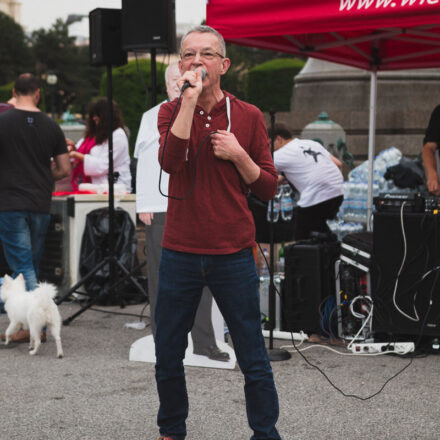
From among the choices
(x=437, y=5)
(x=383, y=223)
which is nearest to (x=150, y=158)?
(x=383, y=223)

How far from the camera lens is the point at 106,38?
22.6 ft

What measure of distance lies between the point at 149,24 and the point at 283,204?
3.06 metres

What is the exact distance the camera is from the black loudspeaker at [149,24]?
5.78 metres

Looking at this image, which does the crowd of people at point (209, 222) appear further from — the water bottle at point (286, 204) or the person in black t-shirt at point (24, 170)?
the water bottle at point (286, 204)

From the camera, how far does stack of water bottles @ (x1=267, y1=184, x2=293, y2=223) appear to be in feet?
26.6

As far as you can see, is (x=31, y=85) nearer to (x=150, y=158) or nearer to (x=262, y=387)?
(x=150, y=158)

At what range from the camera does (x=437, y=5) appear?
4.89 m

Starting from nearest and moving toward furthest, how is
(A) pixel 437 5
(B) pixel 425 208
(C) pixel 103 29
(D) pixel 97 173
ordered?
(A) pixel 437 5 → (B) pixel 425 208 → (C) pixel 103 29 → (D) pixel 97 173

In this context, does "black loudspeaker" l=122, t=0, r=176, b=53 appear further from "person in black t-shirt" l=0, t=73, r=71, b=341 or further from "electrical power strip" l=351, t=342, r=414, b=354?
"electrical power strip" l=351, t=342, r=414, b=354

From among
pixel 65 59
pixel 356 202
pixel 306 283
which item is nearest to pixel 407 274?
pixel 306 283

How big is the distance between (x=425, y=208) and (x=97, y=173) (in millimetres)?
3721

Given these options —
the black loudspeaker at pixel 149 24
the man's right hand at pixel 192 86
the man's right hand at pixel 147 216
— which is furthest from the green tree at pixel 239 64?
the man's right hand at pixel 192 86

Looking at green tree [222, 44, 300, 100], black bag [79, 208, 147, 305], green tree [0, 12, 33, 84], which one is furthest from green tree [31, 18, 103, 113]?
black bag [79, 208, 147, 305]

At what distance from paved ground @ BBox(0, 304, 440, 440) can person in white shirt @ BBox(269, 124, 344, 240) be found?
2020 mm
